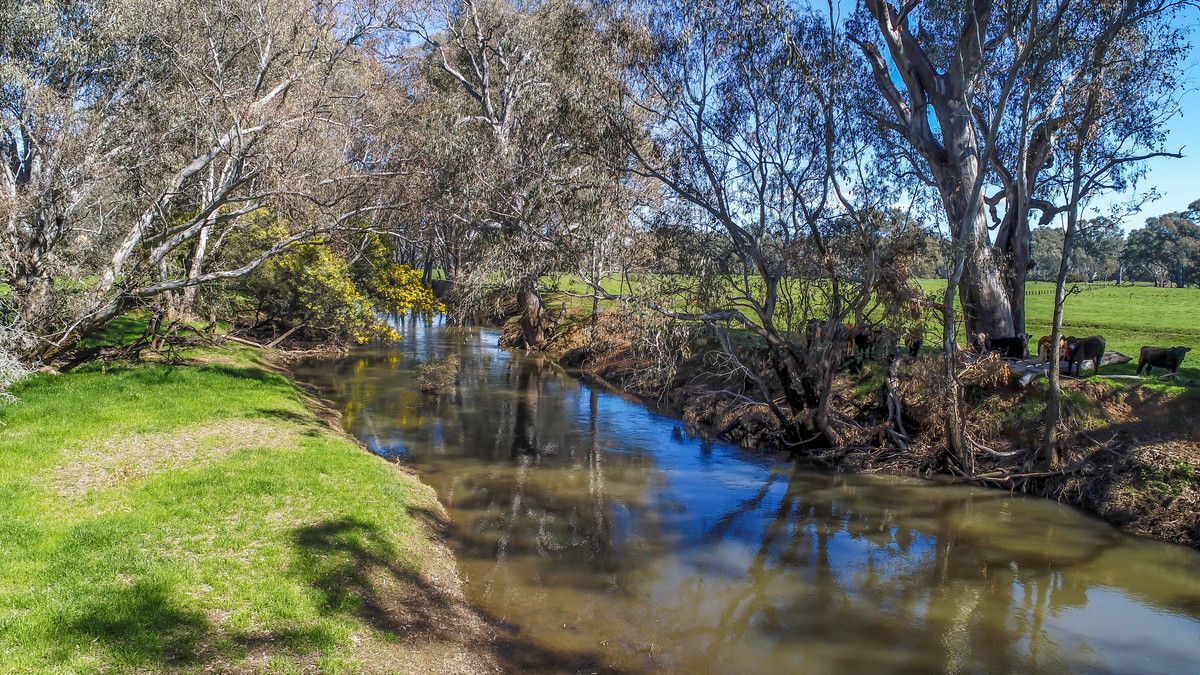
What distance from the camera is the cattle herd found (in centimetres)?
1416

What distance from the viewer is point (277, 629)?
6688 mm

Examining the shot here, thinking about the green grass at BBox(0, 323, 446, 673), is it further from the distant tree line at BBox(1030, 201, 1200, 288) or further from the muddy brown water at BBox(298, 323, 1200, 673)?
the distant tree line at BBox(1030, 201, 1200, 288)

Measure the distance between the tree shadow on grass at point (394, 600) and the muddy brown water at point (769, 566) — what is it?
99 mm

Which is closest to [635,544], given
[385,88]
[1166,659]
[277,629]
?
[277,629]

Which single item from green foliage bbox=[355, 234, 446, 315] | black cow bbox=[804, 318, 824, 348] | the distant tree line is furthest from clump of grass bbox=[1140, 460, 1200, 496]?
the distant tree line

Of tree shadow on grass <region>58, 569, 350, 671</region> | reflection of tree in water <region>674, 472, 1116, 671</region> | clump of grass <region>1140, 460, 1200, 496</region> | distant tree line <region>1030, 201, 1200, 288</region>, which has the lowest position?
reflection of tree in water <region>674, 472, 1116, 671</region>

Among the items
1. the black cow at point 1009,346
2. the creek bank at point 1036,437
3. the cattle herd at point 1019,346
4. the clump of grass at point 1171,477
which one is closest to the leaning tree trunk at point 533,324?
the creek bank at point 1036,437

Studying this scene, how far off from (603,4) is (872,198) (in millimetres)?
7955

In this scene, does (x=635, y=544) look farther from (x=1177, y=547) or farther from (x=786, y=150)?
(x=786, y=150)

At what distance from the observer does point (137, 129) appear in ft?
52.9

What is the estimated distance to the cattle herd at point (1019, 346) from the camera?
14.2 metres

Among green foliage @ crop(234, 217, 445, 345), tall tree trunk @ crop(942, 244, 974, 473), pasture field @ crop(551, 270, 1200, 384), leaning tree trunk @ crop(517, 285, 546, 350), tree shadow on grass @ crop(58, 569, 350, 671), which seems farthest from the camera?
leaning tree trunk @ crop(517, 285, 546, 350)

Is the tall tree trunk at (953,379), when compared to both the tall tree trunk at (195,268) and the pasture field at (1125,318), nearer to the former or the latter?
the pasture field at (1125,318)

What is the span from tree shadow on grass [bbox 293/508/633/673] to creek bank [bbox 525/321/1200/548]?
8.76 metres
